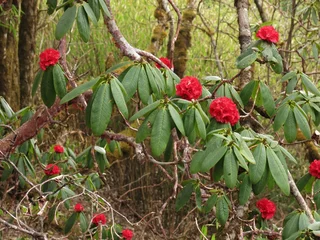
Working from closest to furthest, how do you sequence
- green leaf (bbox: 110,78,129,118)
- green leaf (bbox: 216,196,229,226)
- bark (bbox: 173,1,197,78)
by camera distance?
green leaf (bbox: 110,78,129,118), green leaf (bbox: 216,196,229,226), bark (bbox: 173,1,197,78)

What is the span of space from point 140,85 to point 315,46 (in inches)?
62.2

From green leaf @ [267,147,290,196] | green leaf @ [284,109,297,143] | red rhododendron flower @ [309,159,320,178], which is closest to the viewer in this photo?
green leaf @ [267,147,290,196]

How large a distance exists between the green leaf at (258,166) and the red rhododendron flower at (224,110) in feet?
0.41

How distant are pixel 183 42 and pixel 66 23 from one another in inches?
97.6

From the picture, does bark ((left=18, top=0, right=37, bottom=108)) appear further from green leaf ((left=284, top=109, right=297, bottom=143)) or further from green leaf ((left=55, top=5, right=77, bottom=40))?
green leaf ((left=284, top=109, right=297, bottom=143))

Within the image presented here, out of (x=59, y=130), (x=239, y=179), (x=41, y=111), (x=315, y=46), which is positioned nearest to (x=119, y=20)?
(x=59, y=130)

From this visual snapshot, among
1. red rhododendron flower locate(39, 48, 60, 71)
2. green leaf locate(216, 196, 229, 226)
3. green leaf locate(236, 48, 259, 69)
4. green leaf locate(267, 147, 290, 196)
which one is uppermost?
red rhododendron flower locate(39, 48, 60, 71)

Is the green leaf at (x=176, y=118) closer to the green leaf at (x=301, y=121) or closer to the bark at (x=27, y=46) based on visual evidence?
the green leaf at (x=301, y=121)

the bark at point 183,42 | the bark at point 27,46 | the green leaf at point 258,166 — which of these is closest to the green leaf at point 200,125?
the green leaf at point 258,166

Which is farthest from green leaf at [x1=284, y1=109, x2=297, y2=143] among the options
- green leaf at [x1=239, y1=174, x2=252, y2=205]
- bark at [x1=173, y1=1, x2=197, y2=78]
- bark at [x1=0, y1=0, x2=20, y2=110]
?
bark at [x1=0, y1=0, x2=20, y2=110]

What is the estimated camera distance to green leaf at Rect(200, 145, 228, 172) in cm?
166

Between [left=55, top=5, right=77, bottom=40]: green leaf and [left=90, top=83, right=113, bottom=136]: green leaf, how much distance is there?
9.6 inches

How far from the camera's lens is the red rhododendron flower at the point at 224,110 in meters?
1.79

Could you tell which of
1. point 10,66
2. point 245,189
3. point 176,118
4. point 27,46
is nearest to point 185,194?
point 245,189
